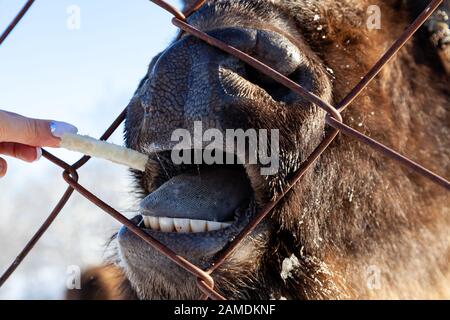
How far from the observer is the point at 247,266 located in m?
2.43

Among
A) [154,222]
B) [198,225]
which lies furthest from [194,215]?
[154,222]

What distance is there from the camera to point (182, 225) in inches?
88.4

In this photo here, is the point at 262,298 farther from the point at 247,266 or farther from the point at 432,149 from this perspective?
the point at 432,149

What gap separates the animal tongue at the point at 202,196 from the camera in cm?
225

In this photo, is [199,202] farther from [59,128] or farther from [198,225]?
[59,128]

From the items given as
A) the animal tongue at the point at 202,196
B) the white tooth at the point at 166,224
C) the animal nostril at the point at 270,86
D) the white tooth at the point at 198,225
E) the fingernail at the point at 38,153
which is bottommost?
the white tooth at the point at 198,225

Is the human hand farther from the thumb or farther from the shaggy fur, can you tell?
the shaggy fur

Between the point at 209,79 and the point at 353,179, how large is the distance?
0.79m

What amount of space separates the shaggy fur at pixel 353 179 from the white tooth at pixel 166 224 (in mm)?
188

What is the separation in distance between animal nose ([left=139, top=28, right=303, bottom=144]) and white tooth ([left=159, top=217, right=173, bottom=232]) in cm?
28

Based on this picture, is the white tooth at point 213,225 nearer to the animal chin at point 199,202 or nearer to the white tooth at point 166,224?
the animal chin at point 199,202

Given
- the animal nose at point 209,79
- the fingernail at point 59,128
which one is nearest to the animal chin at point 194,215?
the animal nose at point 209,79
